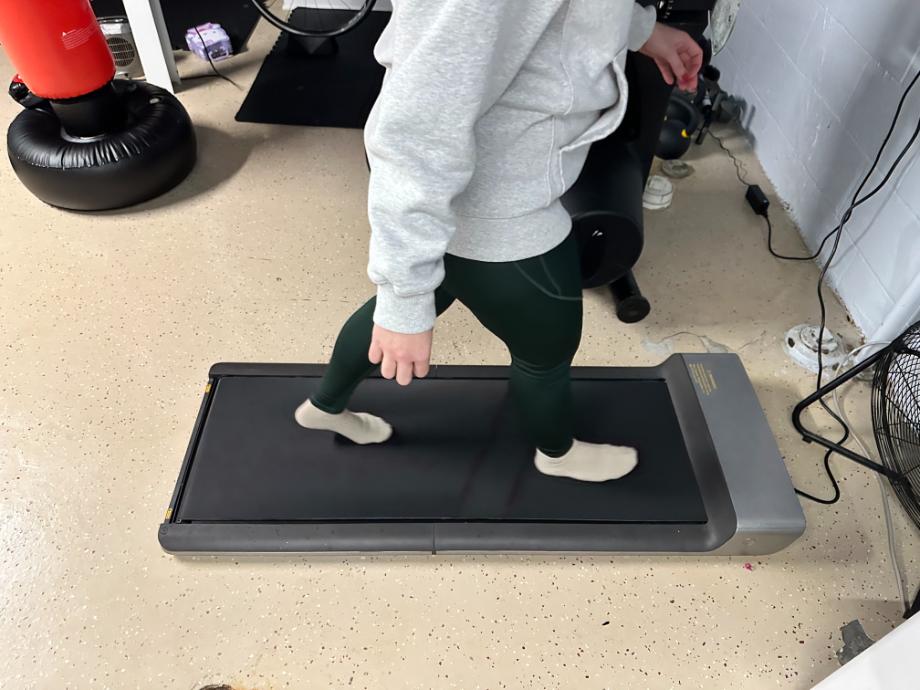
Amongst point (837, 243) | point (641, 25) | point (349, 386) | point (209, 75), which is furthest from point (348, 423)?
point (209, 75)

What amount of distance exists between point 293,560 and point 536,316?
2.44 ft

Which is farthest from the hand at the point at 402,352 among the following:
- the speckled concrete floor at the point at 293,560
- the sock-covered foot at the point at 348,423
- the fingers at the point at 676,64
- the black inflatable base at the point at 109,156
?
the black inflatable base at the point at 109,156

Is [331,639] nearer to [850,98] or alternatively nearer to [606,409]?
[606,409]

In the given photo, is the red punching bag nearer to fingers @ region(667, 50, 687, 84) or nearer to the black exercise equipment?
the black exercise equipment

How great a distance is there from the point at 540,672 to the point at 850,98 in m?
1.70

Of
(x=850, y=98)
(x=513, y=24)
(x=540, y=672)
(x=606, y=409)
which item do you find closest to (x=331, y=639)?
(x=540, y=672)

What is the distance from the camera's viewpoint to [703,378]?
1.52m

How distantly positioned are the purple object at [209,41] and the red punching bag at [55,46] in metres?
0.84

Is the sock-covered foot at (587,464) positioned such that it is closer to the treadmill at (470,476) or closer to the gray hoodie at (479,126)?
the treadmill at (470,476)

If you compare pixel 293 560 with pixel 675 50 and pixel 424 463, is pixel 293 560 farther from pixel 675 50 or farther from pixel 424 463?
pixel 675 50

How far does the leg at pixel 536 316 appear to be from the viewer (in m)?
0.90

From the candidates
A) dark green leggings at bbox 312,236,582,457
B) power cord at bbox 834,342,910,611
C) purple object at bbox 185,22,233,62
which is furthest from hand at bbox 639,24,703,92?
purple object at bbox 185,22,233,62

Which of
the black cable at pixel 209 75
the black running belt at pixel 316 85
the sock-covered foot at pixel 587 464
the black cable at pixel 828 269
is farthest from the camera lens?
the black cable at pixel 209 75

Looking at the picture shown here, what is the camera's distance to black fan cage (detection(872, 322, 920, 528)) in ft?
4.46
